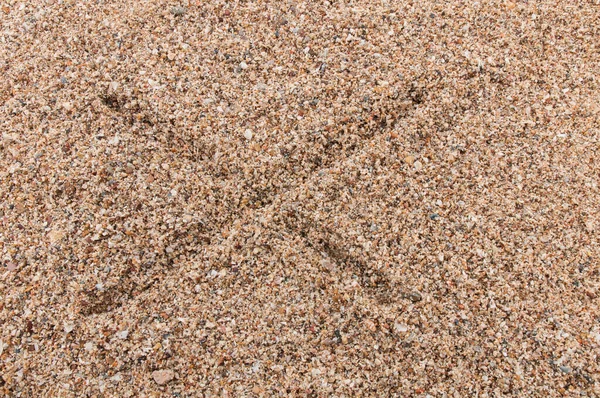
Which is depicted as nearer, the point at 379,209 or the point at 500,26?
the point at 379,209

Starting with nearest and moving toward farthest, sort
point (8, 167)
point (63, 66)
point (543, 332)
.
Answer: point (543, 332) → point (8, 167) → point (63, 66)

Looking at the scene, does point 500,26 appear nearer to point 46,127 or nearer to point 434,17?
point 434,17

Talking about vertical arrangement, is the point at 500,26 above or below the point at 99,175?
above

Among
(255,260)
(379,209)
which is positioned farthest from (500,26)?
(255,260)

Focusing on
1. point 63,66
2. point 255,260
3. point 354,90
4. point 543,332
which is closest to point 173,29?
point 63,66

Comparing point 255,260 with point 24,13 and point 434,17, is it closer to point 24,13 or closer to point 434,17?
point 434,17

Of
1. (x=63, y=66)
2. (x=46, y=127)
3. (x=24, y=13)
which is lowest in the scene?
(x=46, y=127)

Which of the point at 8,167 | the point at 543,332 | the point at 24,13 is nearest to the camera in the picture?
the point at 543,332
